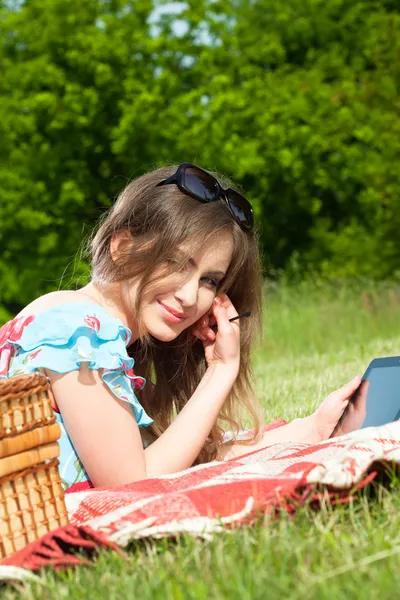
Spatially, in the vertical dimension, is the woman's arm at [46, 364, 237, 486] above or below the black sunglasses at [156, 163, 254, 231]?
below

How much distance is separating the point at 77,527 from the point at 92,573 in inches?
7.2

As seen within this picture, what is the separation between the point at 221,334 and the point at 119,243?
20.5 inches

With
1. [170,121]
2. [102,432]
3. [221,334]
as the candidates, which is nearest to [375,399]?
[221,334]

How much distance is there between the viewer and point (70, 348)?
2.84 meters

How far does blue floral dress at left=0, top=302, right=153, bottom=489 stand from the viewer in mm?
2822

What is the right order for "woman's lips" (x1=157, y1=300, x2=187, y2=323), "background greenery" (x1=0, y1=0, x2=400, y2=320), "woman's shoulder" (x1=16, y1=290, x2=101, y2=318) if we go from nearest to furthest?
"woman's shoulder" (x1=16, y1=290, x2=101, y2=318) < "woman's lips" (x1=157, y1=300, x2=187, y2=323) < "background greenery" (x1=0, y1=0, x2=400, y2=320)

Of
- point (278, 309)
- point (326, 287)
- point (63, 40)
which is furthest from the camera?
point (63, 40)

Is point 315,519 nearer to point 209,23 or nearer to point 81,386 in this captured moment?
point 81,386

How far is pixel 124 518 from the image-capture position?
7.17 feet

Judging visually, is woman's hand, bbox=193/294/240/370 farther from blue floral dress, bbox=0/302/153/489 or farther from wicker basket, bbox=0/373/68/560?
wicker basket, bbox=0/373/68/560

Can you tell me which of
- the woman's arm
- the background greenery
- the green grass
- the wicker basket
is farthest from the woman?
the background greenery

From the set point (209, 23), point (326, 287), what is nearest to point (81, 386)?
point (326, 287)

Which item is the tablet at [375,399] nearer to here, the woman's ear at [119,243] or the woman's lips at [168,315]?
the woman's lips at [168,315]

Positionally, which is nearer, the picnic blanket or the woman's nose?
the picnic blanket
